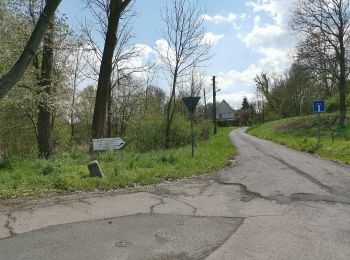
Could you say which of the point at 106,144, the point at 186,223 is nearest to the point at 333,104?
the point at 106,144

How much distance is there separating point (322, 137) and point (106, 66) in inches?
846

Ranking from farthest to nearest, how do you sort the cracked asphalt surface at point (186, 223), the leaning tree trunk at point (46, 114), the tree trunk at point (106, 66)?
the leaning tree trunk at point (46, 114), the tree trunk at point (106, 66), the cracked asphalt surface at point (186, 223)

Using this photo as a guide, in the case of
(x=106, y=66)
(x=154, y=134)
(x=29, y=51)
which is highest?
(x=106, y=66)

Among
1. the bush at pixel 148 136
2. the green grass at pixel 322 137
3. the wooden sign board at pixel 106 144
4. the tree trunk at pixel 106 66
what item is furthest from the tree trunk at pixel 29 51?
the bush at pixel 148 136

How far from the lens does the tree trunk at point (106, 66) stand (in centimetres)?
1766

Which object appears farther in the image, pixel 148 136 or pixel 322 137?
pixel 322 137

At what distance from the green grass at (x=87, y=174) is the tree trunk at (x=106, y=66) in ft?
5.43

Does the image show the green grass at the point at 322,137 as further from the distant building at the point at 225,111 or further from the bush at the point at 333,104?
the distant building at the point at 225,111

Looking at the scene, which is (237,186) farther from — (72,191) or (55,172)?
(55,172)

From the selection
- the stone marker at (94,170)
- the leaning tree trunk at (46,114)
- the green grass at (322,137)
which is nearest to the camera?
the stone marker at (94,170)

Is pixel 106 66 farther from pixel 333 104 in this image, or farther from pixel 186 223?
pixel 333 104

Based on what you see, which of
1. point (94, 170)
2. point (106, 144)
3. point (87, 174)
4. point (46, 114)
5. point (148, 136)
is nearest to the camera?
point (94, 170)

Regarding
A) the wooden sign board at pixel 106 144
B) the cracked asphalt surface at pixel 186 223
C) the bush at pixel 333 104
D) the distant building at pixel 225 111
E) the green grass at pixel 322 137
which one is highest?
the distant building at pixel 225 111

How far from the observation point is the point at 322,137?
111ft
